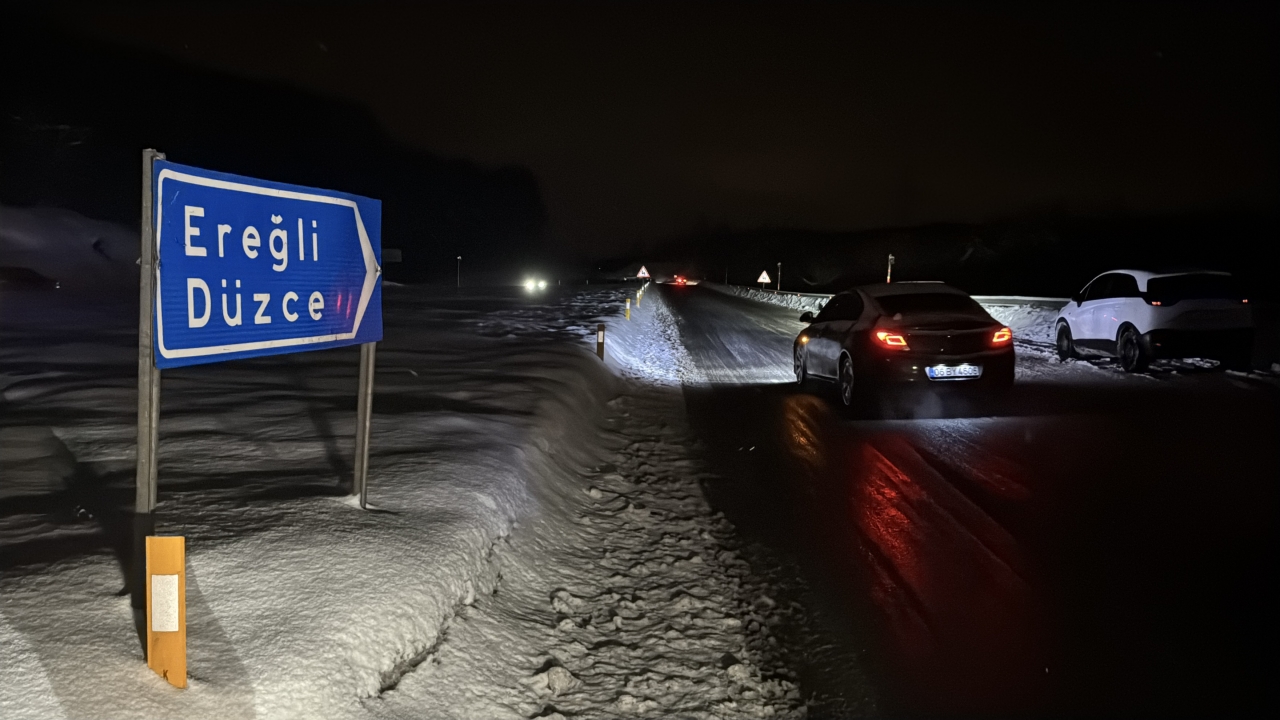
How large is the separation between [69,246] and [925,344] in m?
92.1

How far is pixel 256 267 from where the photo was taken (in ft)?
12.8

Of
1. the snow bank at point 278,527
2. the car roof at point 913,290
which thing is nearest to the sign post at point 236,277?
the snow bank at point 278,527

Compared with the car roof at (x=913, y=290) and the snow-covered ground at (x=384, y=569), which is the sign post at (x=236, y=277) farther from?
the car roof at (x=913, y=290)

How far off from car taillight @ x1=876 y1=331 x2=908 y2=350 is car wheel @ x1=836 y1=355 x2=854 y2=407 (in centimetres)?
57

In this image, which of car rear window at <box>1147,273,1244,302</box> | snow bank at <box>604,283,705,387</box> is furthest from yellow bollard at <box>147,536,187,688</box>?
car rear window at <box>1147,273,1244,302</box>

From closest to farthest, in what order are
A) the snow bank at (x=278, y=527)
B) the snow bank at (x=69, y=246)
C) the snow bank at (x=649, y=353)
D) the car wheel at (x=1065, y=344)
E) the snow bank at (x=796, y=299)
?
the snow bank at (x=278, y=527) < the snow bank at (x=649, y=353) < the car wheel at (x=1065, y=344) < the snow bank at (x=796, y=299) < the snow bank at (x=69, y=246)

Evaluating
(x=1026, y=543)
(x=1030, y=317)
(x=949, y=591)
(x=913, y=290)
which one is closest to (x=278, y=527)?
(x=949, y=591)

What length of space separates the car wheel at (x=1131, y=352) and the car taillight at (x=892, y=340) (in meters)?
6.28

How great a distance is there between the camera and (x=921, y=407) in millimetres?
10938

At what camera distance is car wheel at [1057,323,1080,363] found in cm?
1631

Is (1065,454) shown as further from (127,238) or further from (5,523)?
(127,238)

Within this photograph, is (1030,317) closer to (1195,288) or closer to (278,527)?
(1195,288)

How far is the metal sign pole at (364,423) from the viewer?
5.18 metres

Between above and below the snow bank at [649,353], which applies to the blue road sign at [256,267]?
above
